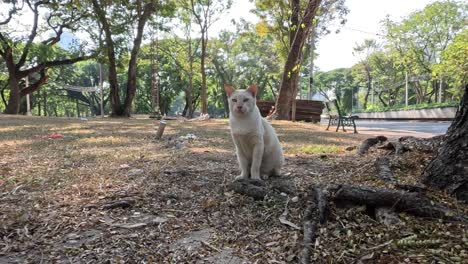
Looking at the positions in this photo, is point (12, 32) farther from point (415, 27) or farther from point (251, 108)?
point (415, 27)

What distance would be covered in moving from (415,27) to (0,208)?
124ft

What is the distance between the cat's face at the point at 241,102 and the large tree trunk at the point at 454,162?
1.53 m

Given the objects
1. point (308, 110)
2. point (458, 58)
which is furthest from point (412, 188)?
point (458, 58)

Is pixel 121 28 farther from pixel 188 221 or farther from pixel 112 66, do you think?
pixel 188 221

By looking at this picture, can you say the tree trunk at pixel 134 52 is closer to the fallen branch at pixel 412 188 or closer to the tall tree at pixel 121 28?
the tall tree at pixel 121 28

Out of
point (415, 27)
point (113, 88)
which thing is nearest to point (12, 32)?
point (113, 88)

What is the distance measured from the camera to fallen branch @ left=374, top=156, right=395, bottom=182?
2.71 metres

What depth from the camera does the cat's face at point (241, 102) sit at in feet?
10.3

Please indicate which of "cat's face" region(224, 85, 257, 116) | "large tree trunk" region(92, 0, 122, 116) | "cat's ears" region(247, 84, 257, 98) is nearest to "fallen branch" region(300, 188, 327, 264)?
"cat's face" region(224, 85, 257, 116)

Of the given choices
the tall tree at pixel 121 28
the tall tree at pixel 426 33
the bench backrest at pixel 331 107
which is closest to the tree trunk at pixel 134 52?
the tall tree at pixel 121 28

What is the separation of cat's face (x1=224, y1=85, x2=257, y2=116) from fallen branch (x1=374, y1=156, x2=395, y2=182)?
1.24m

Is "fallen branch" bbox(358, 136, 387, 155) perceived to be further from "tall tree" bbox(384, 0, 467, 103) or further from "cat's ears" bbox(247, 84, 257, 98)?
"tall tree" bbox(384, 0, 467, 103)

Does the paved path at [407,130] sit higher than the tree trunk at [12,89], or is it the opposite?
the tree trunk at [12,89]

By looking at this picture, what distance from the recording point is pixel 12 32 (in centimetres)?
1989
